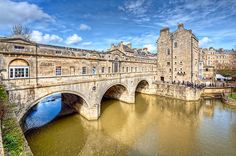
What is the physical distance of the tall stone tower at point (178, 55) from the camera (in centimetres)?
3002

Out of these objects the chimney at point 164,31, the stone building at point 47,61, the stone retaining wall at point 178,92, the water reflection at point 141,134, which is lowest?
the water reflection at point 141,134

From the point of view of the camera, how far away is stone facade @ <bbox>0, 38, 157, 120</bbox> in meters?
10.9

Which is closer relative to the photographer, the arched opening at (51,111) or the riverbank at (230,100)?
the arched opening at (51,111)

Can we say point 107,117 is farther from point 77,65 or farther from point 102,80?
point 77,65

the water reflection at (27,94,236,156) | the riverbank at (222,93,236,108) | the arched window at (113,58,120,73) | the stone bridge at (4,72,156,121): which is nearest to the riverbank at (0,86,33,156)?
the stone bridge at (4,72,156,121)

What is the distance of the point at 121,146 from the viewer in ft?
40.3

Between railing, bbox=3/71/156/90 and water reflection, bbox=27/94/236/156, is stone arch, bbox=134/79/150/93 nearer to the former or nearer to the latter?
water reflection, bbox=27/94/236/156

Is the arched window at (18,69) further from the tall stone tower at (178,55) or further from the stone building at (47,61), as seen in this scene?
the tall stone tower at (178,55)

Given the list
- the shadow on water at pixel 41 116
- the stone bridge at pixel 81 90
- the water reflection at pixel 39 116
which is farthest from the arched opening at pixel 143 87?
the water reflection at pixel 39 116

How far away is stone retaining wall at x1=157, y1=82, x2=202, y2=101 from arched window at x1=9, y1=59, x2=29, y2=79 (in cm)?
2508

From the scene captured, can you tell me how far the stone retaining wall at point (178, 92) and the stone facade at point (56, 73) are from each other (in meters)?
9.74

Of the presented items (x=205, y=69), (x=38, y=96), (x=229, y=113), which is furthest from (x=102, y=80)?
(x=205, y=69)

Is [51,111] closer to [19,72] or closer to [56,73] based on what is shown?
[56,73]

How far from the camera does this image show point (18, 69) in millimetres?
11203
